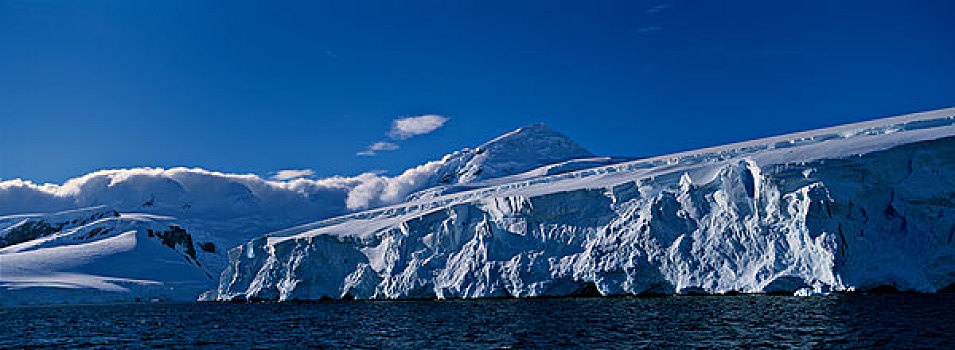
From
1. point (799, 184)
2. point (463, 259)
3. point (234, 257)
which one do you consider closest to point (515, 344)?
point (799, 184)

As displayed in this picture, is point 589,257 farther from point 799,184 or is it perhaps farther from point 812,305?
point 812,305

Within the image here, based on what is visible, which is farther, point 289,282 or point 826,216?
point 289,282

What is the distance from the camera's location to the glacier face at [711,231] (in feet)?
128

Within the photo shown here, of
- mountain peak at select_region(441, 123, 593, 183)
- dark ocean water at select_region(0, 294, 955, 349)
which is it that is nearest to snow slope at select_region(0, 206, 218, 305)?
mountain peak at select_region(441, 123, 593, 183)

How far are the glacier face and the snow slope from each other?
191ft

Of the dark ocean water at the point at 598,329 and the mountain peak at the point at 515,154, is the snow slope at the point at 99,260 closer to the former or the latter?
the mountain peak at the point at 515,154

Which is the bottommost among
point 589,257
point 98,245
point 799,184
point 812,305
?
point 812,305

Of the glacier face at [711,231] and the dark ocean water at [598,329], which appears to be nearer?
the dark ocean water at [598,329]

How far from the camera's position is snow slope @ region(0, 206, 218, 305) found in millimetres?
101938

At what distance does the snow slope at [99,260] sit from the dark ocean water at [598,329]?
72574mm

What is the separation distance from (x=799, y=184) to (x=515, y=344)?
2778 cm

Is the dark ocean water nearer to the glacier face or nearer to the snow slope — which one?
the glacier face

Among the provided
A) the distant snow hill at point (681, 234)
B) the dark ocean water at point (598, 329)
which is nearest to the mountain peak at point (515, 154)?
the distant snow hill at point (681, 234)

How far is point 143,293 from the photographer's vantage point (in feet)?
359
